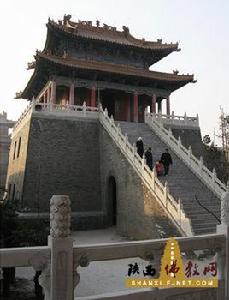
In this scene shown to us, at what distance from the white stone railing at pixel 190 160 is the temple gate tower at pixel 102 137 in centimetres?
13

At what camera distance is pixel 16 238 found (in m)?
7.72

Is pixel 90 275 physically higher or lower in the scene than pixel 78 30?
lower

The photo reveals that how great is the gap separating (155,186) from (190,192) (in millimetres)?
1782

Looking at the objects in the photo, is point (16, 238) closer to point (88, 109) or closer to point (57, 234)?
point (57, 234)

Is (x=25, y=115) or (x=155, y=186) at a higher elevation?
(x=25, y=115)

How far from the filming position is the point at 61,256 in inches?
177

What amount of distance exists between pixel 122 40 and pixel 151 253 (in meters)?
23.0

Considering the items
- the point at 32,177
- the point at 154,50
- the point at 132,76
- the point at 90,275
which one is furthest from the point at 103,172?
the point at 154,50

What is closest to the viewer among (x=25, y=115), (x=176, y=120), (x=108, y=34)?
(x=25, y=115)

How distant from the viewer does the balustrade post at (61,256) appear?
4461 millimetres

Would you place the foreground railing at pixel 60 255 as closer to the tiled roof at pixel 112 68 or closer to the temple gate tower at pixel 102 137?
the temple gate tower at pixel 102 137

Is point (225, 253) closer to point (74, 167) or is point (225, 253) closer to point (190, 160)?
point (190, 160)

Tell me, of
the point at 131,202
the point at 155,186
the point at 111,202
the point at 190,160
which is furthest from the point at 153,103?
the point at 155,186

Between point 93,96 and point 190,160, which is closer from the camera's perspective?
point 190,160
